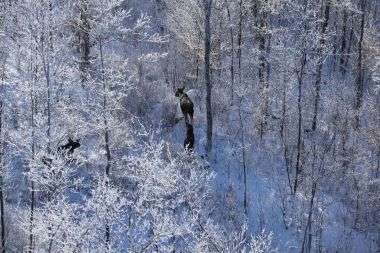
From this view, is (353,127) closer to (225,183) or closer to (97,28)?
(225,183)

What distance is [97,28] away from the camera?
70.3 feet

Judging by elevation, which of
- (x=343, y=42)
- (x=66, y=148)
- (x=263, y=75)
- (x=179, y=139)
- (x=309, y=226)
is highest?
(x=343, y=42)

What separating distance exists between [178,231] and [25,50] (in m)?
9.16

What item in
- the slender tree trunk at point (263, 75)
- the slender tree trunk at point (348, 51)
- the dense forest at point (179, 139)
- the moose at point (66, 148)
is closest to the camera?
the dense forest at point (179, 139)

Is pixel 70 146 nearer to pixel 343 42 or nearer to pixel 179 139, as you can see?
pixel 179 139

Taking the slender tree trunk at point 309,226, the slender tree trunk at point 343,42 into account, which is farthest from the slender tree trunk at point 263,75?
the slender tree trunk at point 309,226

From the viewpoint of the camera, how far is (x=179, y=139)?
25266 millimetres

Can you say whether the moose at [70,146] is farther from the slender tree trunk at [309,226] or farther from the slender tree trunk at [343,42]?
the slender tree trunk at [343,42]

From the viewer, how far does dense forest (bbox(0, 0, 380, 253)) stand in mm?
19031

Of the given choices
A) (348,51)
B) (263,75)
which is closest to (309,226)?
(263,75)

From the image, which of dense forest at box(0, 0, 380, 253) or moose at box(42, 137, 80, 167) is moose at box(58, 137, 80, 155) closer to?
moose at box(42, 137, 80, 167)

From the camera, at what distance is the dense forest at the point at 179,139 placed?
19.0 m

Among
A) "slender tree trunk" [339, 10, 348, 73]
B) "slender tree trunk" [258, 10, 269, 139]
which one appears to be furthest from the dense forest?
"slender tree trunk" [339, 10, 348, 73]

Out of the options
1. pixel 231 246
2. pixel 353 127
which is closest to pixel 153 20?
pixel 353 127
